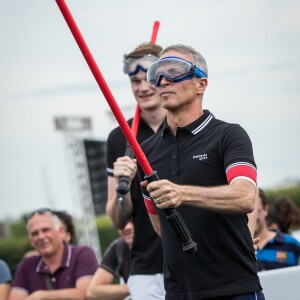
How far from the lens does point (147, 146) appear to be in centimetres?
461

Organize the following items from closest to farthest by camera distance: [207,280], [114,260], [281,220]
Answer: [207,280]
[114,260]
[281,220]

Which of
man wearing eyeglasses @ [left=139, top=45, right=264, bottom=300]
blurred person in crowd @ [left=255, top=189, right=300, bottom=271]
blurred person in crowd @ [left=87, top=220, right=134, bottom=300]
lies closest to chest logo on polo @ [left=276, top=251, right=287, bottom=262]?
blurred person in crowd @ [left=255, top=189, right=300, bottom=271]

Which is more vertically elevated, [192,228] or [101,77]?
[101,77]

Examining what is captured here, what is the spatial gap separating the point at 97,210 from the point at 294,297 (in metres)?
16.0

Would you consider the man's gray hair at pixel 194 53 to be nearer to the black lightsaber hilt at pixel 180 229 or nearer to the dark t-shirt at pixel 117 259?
the black lightsaber hilt at pixel 180 229

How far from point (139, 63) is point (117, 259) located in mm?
2434

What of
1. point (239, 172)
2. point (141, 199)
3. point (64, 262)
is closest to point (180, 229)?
point (239, 172)

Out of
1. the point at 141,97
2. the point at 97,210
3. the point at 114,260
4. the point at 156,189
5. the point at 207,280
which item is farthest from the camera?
the point at 97,210

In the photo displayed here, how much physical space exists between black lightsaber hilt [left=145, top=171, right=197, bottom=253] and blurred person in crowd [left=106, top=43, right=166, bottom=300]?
152 centimetres

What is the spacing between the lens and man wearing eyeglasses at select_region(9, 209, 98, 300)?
772 centimetres

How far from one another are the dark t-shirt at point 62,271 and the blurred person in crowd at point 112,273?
0.20 meters

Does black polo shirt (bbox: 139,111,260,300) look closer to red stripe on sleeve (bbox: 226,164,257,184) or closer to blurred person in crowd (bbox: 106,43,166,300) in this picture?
red stripe on sleeve (bbox: 226,164,257,184)

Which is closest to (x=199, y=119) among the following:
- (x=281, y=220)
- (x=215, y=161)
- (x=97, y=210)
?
(x=215, y=161)

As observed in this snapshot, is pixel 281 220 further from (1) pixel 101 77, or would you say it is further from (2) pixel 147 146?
(1) pixel 101 77
